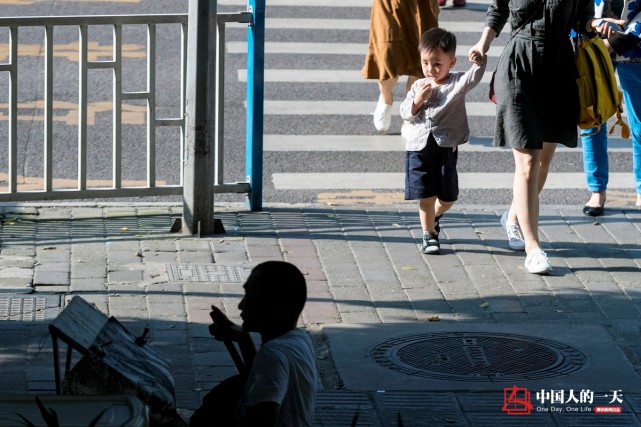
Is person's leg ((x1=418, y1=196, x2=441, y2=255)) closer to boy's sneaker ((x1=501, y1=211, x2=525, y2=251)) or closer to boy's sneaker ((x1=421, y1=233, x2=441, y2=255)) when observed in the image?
boy's sneaker ((x1=421, y1=233, x2=441, y2=255))

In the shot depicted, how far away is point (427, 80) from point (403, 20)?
3.36 metres

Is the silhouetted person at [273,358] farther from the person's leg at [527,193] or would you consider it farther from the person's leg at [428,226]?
the person's leg at [428,226]

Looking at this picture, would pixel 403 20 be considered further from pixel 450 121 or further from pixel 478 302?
pixel 478 302

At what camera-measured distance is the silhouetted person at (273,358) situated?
385 centimetres

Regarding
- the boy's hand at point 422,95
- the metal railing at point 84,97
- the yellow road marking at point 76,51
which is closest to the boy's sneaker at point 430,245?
the boy's hand at point 422,95

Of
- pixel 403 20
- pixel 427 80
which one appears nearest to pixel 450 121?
pixel 427 80

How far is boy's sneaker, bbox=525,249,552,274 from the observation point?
728cm

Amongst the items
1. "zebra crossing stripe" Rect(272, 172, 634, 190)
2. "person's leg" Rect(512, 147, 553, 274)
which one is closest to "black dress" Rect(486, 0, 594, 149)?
"person's leg" Rect(512, 147, 553, 274)

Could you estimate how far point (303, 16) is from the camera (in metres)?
15.4

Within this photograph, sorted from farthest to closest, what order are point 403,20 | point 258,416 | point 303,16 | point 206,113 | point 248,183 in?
point 303,16 → point 403,20 → point 248,183 → point 206,113 → point 258,416

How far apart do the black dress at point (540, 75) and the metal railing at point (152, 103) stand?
1.89 metres

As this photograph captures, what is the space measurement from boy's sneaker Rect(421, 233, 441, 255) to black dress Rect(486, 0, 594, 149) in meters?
0.81

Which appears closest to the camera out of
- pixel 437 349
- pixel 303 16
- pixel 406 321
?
pixel 437 349

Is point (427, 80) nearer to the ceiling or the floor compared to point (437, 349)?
nearer to the ceiling
